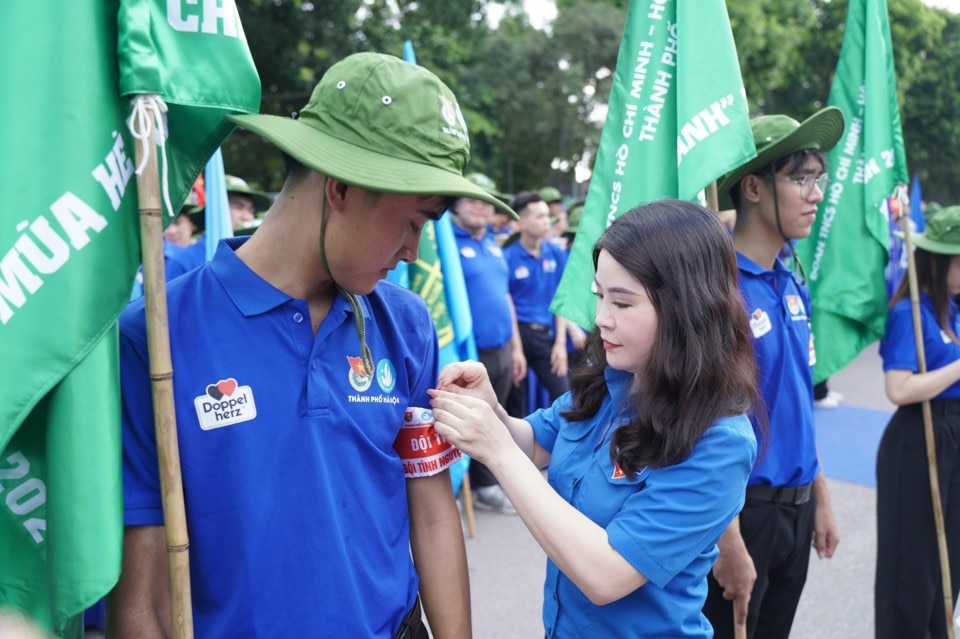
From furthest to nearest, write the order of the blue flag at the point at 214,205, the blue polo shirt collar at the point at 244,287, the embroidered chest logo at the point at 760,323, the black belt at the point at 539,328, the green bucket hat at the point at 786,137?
the black belt at the point at 539,328, the blue flag at the point at 214,205, the green bucket hat at the point at 786,137, the embroidered chest logo at the point at 760,323, the blue polo shirt collar at the point at 244,287

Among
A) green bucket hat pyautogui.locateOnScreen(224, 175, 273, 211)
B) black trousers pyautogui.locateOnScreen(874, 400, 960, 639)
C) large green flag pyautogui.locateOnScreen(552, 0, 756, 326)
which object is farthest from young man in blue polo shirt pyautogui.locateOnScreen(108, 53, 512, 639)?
green bucket hat pyautogui.locateOnScreen(224, 175, 273, 211)

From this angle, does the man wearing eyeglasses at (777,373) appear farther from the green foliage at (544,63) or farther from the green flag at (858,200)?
the green foliage at (544,63)

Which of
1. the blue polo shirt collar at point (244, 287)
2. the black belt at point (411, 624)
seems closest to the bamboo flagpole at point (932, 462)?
the black belt at point (411, 624)

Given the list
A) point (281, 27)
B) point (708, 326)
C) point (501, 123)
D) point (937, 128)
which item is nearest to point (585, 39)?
point (501, 123)

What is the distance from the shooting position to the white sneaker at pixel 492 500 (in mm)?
5770

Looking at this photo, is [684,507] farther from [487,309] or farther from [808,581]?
[487,309]

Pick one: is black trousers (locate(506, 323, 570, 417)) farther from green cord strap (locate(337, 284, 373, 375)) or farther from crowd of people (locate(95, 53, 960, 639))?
green cord strap (locate(337, 284, 373, 375))

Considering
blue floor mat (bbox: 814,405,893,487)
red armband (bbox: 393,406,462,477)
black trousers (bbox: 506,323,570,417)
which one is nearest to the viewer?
red armband (bbox: 393,406,462,477)

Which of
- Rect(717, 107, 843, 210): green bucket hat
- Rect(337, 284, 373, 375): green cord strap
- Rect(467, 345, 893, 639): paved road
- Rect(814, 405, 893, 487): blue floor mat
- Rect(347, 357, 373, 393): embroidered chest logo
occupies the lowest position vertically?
Rect(814, 405, 893, 487): blue floor mat

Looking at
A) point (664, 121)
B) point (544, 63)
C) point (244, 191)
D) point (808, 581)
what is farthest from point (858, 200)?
point (544, 63)

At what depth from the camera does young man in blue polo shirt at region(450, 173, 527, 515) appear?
5.93 metres

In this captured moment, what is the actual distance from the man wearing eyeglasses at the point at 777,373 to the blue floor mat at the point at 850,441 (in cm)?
337

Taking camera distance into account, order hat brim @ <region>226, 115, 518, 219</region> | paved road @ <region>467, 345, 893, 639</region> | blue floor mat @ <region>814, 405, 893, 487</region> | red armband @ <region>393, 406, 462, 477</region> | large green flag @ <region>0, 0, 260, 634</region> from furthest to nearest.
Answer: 1. blue floor mat @ <region>814, 405, 893, 487</region>
2. paved road @ <region>467, 345, 893, 639</region>
3. red armband @ <region>393, 406, 462, 477</region>
4. hat brim @ <region>226, 115, 518, 219</region>
5. large green flag @ <region>0, 0, 260, 634</region>

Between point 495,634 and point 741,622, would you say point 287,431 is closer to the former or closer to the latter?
point 741,622
